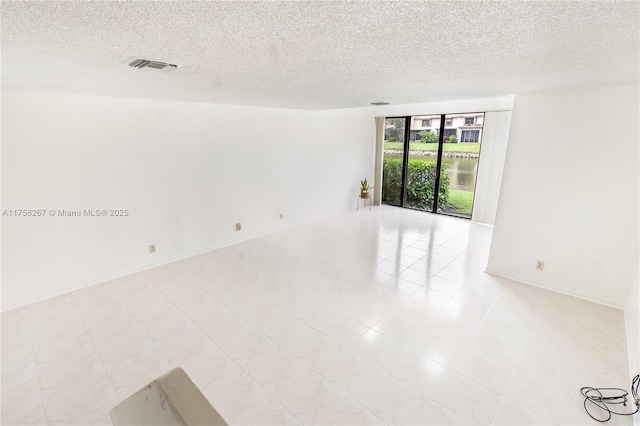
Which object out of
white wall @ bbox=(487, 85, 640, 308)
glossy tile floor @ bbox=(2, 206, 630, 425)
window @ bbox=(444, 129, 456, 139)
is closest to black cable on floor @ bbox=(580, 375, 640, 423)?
glossy tile floor @ bbox=(2, 206, 630, 425)

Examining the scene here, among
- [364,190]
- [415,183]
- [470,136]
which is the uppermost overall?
[470,136]

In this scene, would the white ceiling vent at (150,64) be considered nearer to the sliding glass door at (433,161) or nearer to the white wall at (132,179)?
the white wall at (132,179)

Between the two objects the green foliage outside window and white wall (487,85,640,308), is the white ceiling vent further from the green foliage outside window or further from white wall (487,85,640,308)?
the green foliage outside window

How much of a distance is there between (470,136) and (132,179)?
622 centimetres

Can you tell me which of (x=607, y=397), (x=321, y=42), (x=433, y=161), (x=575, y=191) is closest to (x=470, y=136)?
(x=433, y=161)

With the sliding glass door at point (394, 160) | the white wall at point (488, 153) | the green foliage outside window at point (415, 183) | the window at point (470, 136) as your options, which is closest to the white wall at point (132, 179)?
the white wall at point (488, 153)

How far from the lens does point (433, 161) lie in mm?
7035

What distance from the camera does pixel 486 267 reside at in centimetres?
410

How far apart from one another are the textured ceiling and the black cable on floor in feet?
7.33

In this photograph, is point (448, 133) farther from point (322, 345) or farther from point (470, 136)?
point (322, 345)

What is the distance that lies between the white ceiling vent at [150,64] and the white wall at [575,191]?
3568 mm

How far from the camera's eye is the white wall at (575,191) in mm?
3023

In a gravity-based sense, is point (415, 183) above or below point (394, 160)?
below

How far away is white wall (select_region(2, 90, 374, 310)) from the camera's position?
10.3ft
